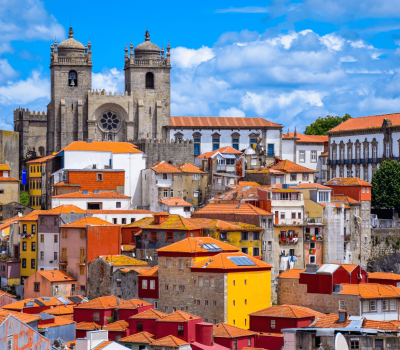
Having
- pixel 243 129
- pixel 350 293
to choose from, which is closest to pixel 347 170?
pixel 243 129

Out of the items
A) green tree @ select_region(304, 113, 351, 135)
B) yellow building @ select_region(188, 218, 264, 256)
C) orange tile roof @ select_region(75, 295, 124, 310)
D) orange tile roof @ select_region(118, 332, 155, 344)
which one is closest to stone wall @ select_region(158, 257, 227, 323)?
orange tile roof @ select_region(75, 295, 124, 310)

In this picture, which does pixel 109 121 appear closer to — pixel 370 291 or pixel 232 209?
pixel 232 209

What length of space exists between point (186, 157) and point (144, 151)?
5119mm

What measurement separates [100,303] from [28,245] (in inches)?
728

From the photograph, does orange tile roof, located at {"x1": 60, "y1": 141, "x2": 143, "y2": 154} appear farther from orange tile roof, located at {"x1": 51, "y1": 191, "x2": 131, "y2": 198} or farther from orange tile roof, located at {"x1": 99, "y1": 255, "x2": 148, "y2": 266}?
orange tile roof, located at {"x1": 99, "y1": 255, "x2": 148, "y2": 266}

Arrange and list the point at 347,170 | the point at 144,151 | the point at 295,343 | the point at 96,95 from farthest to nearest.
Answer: the point at 347,170, the point at 96,95, the point at 144,151, the point at 295,343

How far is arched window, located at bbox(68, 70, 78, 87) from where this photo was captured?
124 m

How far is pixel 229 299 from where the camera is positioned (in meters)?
76.6

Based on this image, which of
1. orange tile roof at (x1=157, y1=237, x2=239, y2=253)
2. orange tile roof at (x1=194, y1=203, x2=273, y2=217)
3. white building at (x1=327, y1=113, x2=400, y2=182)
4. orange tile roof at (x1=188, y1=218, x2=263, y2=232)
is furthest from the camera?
white building at (x1=327, y1=113, x2=400, y2=182)

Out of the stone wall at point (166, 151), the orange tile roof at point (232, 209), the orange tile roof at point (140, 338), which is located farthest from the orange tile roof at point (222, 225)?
the stone wall at point (166, 151)

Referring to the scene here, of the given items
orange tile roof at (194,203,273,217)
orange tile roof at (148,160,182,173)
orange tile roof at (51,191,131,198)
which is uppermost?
orange tile roof at (148,160,182,173)

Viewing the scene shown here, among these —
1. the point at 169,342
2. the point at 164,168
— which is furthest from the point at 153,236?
the point at 169,342

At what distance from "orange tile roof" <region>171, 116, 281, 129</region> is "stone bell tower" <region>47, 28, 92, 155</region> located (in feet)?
38.8

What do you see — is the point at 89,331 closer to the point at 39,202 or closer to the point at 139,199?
the point at 139,199
